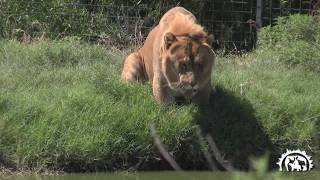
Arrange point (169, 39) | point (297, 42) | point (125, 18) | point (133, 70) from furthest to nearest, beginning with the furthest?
point (125, 18) → point (297, 42) → point (133, 70) → point (169, 39)

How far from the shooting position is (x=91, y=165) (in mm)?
6289

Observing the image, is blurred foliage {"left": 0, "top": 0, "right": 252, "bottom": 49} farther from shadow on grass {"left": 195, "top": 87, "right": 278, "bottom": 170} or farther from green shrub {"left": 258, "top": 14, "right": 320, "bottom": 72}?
shadow on grass {"left": 195, "top": 87, "right": 278, "bottom": 170}

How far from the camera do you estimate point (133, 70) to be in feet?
25.9

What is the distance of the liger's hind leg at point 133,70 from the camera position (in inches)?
310

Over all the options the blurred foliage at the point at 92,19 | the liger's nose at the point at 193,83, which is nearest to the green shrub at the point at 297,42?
the blurred foliage at the point at 92,19

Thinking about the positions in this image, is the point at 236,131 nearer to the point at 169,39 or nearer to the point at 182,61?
the point at 182,61

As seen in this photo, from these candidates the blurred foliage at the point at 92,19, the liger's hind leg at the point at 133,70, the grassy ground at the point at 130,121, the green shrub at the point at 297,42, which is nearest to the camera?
the grassy ground at the point at 130,121

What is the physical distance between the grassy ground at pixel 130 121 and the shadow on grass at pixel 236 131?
1 cm

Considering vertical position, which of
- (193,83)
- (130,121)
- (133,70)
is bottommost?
(130,121)

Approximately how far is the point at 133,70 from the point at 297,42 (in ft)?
8.95

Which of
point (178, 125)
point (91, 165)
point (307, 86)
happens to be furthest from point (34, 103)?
point (307, 86)

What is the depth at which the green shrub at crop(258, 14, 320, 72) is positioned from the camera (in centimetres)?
905

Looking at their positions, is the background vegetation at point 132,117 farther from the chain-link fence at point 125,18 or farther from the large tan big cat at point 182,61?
the chain-link fence at point 125,18
